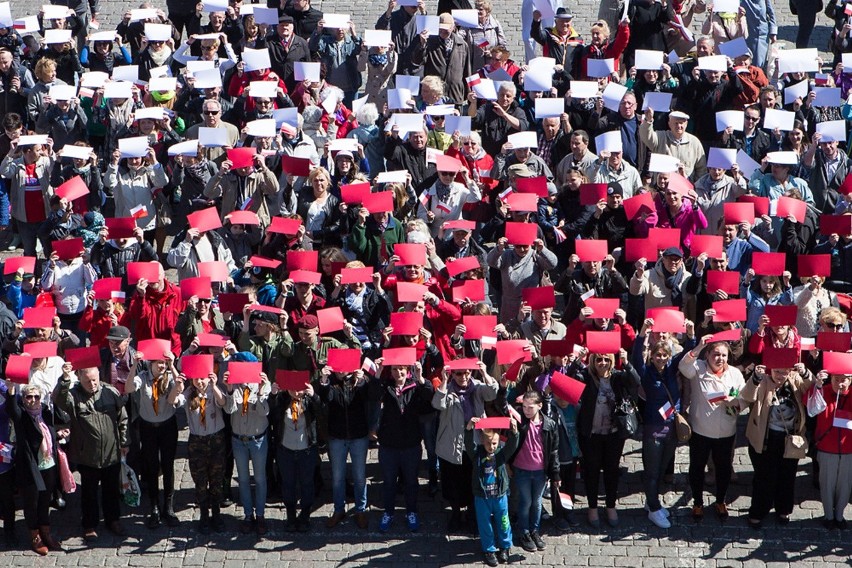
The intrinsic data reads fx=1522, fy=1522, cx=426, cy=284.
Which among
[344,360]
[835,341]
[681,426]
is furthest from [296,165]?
[835,341]

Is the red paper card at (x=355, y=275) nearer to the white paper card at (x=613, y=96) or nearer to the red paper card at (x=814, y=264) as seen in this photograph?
the red paper card at (x=814, y=264)

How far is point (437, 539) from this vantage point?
13.3m

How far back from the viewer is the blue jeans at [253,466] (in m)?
13.2

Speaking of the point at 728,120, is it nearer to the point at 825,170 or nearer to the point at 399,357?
the point at 825,170

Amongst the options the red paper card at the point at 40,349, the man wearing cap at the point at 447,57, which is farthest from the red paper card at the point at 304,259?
the man wearing cap at the point at 447,57

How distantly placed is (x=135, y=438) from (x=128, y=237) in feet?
7.89

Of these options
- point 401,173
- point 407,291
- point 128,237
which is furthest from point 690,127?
point 128,237

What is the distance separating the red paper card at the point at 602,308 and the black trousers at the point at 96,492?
14.3 ft

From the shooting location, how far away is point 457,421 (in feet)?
43.1

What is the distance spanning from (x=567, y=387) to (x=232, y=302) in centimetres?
330

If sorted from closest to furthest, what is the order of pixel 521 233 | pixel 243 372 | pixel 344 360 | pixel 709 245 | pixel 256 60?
pixel 243 372 < pixel 344 360 < pixel 709 245 < pixel 521 233 < pixel 256 60

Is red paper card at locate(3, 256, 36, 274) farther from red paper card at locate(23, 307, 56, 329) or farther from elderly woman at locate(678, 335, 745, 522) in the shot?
elderly woman at locate(678, 335, 745, 522)

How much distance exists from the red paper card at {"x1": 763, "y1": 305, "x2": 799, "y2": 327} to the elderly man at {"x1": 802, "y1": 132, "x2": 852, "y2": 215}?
3.13 metres

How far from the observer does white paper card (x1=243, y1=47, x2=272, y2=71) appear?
17828mm
